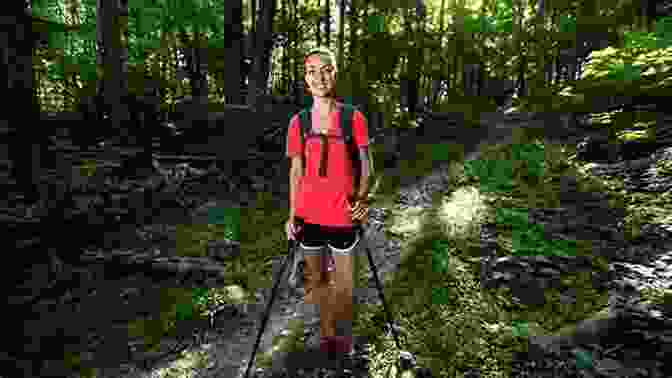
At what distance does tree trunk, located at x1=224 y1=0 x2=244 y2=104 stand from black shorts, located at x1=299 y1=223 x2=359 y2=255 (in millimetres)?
9236

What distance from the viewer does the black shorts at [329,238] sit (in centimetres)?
344

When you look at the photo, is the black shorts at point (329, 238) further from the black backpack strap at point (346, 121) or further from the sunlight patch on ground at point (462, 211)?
the sunlight patch on ground at point (462, 211)

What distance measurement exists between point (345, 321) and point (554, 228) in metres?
4.45

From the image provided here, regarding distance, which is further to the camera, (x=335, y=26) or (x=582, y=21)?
(x=335, y=26)

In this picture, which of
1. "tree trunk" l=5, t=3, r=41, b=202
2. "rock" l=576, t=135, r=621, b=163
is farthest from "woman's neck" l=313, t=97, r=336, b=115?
"rock" l=576, t=135, r=621, b=163

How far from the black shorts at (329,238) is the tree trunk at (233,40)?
924cm

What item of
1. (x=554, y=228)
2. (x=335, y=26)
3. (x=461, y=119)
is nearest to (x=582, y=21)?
(x=461, y=119)

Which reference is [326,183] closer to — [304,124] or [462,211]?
[304,124]

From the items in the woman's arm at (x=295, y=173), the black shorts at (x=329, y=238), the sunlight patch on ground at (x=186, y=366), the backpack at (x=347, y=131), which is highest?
the backpack at (x=347, y=131)

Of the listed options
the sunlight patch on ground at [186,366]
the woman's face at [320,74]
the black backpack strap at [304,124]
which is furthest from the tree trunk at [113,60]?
the woman's face at [320,74]

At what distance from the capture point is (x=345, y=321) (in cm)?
375

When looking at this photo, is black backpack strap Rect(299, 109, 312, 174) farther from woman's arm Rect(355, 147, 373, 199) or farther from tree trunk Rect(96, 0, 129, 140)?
tree trunk Rect(96, 0, 129, 140)

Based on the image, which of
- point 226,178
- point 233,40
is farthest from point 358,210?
point 233,40

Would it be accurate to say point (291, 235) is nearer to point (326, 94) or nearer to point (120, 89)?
point (326, 94)
